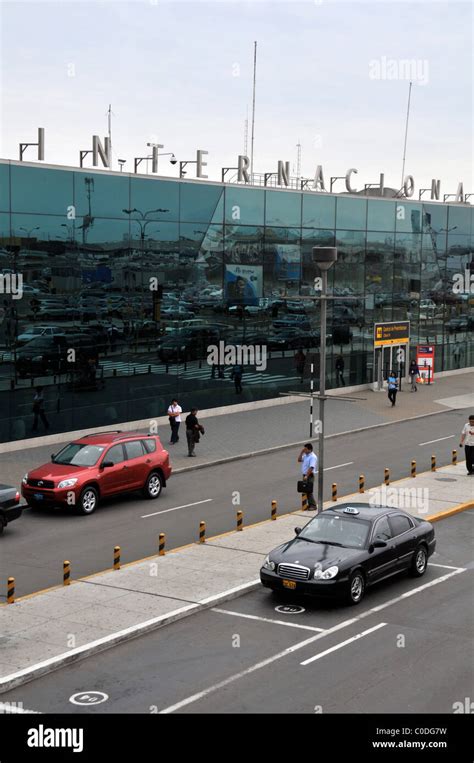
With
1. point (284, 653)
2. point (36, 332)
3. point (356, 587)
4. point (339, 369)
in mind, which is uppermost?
point (36, 332)

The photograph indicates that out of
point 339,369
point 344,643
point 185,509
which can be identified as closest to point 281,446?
point 185,509

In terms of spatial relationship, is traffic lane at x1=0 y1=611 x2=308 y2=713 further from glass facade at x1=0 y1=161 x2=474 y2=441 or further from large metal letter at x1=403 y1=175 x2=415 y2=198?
large metal letter at x1=403 y1=175 x2=415 y2=198

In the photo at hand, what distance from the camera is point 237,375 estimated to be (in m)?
40.2

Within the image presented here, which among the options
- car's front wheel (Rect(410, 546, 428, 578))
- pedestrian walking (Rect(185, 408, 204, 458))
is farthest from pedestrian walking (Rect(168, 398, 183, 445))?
car's front wheel (Rect(410, 546, 428, 578))

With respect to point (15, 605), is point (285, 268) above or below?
above

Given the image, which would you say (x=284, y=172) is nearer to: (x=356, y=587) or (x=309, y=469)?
(x=309, y=469)

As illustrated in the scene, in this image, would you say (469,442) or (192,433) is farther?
(192,433)

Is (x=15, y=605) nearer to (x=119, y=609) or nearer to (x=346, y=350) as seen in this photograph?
(x=119, y=609)

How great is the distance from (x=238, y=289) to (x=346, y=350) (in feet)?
27.8

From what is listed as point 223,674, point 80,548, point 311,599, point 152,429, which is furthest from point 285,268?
point 223,674

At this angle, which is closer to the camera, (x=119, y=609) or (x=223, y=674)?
(x=223, y=674)

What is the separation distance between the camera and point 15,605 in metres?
16.9

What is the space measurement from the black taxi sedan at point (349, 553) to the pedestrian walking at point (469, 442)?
9603mm

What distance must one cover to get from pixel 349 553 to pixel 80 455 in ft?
31.1
